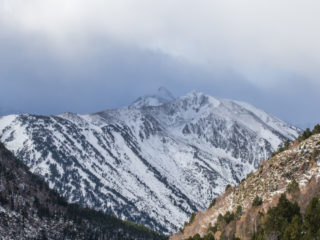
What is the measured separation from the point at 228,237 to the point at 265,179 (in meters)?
22.7

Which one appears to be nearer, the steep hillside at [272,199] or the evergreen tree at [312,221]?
the evergreen tree at [312,221]

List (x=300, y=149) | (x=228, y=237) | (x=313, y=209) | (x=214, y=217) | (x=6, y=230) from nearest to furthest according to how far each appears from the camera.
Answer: (x=313, y=209), (x=228, y=237), (x=300, y=149), (x=214, y=217), (x=6, y=230)

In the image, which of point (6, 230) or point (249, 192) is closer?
point (249, 192)

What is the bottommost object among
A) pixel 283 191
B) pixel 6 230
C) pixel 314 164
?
pixel 6 230

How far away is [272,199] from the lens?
94062mm

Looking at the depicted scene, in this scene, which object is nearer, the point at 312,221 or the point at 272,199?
the point at 312,221

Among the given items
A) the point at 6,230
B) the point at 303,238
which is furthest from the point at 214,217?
the point at 6,230

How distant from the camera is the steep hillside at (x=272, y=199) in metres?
78.8

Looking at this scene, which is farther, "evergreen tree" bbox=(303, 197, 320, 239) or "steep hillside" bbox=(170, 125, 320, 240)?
"steep hillside" bbox=(170, 125, 320, 240)

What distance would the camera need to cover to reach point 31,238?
194m

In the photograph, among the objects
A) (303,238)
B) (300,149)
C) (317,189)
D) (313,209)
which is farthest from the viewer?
(300,149)

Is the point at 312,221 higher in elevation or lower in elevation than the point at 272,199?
lower

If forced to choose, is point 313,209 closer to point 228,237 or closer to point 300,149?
point 228,237

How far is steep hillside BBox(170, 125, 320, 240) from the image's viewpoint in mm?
78750
